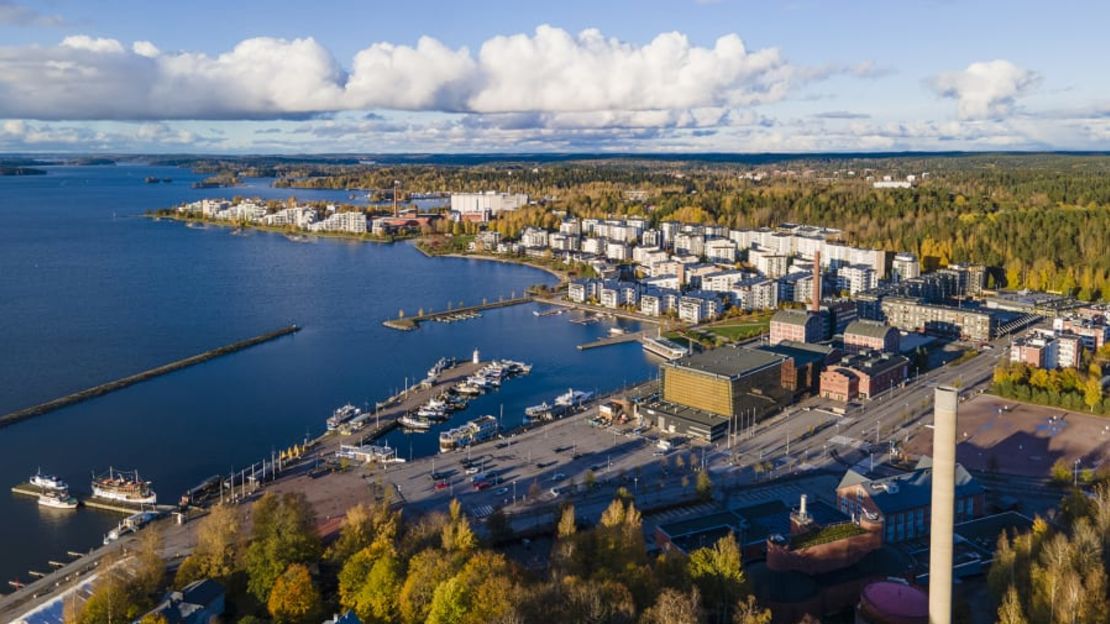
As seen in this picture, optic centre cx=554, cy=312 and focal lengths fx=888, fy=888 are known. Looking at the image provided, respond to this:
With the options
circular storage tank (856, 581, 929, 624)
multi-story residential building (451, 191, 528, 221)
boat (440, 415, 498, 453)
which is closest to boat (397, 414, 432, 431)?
boat (440, 415, 498, 453)

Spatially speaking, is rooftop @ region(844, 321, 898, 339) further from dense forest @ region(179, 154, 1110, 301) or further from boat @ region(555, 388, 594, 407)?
dense forest @ region(179, 154, 1110, 301)

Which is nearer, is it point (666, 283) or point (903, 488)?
point (903, 488)

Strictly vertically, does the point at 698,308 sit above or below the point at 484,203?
below

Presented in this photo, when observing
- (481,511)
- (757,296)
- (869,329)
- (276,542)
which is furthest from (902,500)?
(757,296)

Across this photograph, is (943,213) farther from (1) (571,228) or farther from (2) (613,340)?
(2) (613,340)

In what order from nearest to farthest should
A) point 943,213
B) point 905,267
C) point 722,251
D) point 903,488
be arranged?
1. point 903,488
2. point 905,267
3. point 722,251
4. point 943,213

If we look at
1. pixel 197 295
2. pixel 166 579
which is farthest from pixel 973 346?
pixel 197 295

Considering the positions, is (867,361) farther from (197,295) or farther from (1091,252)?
(197,295)

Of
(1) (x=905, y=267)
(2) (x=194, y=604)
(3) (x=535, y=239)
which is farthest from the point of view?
(3) (x=535, y=239)
